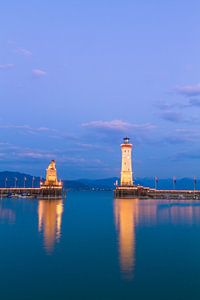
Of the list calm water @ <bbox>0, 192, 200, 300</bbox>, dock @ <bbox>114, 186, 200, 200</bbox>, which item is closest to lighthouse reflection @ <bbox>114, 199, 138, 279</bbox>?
calm water @ <bbox>0, 192, 200, 300</bbox>

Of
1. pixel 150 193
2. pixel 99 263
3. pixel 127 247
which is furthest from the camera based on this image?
pixel 150 193

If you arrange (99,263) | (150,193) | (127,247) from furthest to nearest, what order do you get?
(150,193) → (127,247) → (99,263)

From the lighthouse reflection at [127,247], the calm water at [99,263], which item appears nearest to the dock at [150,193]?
the lighthouse reflection at [127,247]

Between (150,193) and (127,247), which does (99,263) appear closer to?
(127,247)

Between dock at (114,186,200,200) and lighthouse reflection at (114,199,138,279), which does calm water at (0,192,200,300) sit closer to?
lighthouse reflection at (114,199,138,279)

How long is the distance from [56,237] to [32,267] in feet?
53.1

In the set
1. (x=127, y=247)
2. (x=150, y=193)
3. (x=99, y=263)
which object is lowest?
(x=99, y=263)

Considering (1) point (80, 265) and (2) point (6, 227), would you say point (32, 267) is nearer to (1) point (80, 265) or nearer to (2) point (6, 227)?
(1) point (80, 265)

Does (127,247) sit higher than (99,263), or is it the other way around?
(127,247)

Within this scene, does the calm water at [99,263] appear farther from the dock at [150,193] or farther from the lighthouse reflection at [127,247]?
the dock at [150,193]

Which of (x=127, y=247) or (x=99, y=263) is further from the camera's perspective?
(x=127, y=247)

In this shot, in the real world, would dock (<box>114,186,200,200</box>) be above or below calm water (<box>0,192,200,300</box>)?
above

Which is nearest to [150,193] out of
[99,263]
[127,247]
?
[127,247]

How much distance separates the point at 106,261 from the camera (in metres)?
35.3
